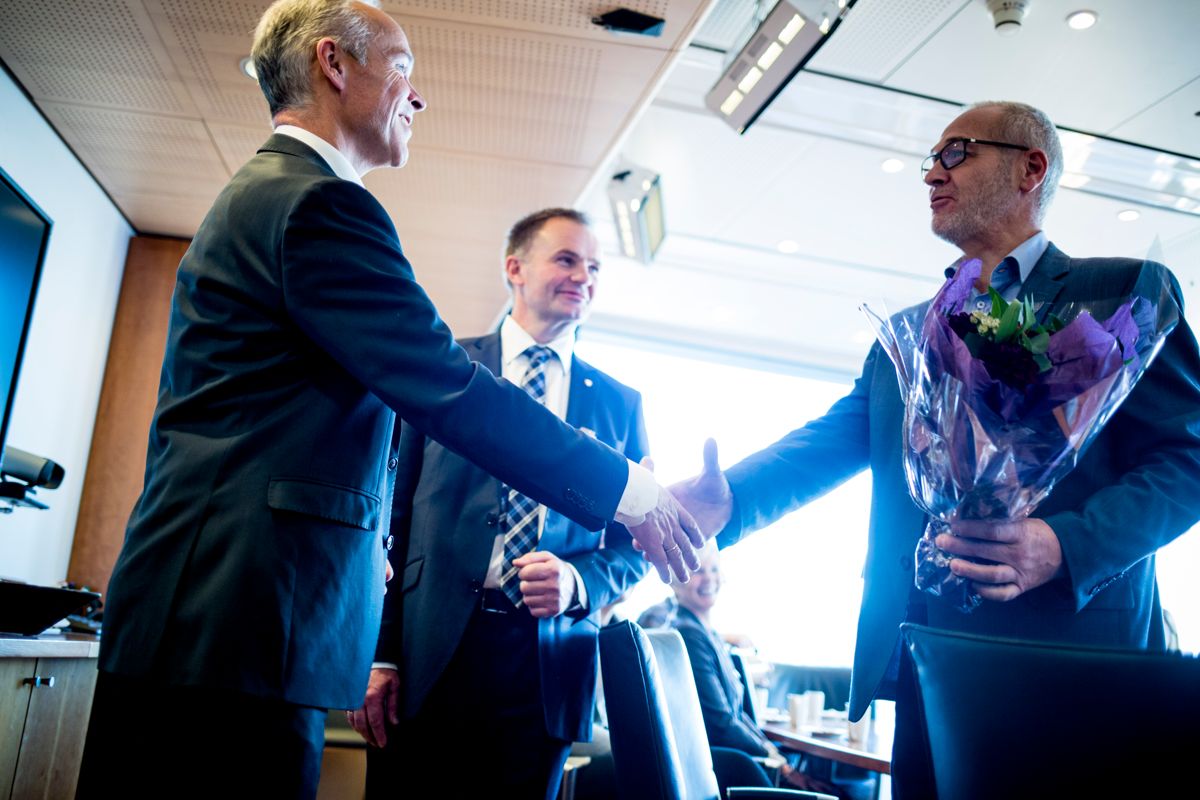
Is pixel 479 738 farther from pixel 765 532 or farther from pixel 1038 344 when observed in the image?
pixel 765 532

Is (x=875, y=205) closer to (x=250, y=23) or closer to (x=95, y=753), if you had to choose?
(x=250, y=23)

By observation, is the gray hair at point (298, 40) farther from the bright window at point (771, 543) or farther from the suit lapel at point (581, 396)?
the bright window at point (771, 543)

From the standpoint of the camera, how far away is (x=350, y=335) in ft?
4.50

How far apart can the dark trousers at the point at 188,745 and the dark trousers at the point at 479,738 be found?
60 cm

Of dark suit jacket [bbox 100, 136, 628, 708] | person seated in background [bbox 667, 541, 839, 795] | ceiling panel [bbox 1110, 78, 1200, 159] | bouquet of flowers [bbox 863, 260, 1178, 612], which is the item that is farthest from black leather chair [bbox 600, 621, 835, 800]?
ceiling panel [bbox 1110, 78, 1200, 159]

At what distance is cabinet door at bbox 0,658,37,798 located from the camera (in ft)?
7.68

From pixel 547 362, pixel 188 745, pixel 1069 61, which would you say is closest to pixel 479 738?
pixel 188 745

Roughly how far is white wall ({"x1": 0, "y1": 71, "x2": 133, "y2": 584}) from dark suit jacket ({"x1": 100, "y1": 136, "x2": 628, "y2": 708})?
2857 mm

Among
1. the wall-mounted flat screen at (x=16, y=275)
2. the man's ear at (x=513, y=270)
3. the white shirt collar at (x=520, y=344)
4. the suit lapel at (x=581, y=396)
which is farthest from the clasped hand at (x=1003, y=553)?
the wall-mounted flat screen at (x=16, y=275)

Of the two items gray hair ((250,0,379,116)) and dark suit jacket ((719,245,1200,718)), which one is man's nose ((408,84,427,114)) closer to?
gray hair ((250,0,379,116))

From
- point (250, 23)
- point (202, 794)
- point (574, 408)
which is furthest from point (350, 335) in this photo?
point (250, 23)

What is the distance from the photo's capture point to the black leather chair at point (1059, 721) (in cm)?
83

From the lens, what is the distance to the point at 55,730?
272cm

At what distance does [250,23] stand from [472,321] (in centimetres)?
349
